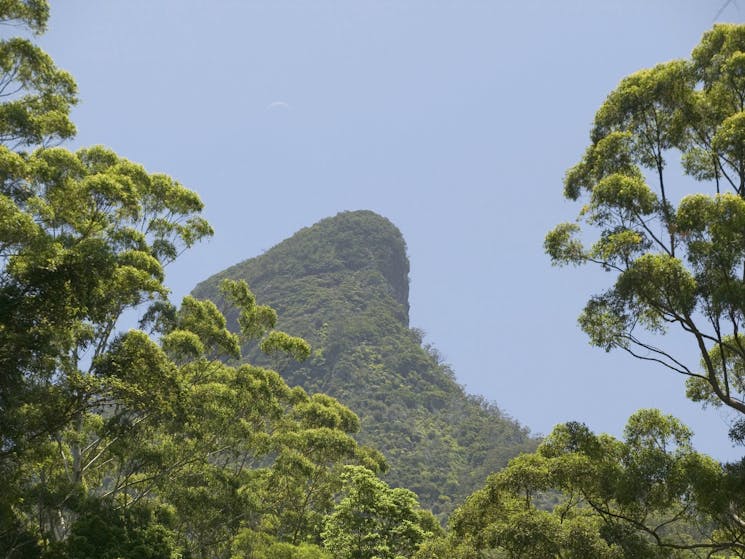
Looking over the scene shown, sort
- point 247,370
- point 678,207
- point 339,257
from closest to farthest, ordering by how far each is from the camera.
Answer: point 678,207
point 247,370
point 339,257

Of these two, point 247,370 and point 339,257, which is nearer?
point 247,370

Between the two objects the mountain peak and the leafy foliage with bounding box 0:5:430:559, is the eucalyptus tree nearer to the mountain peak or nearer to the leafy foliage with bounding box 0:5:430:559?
the leafy foliage with bounding box 0:5:430:559

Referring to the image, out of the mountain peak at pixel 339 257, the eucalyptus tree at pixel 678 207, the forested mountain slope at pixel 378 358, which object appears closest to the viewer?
the eucalyptus tree at pixel 678 207

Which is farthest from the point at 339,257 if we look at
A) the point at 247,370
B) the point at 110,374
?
the point at 110,374

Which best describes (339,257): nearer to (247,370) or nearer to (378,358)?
(378,358)

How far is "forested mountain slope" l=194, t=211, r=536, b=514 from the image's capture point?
81.1 meters

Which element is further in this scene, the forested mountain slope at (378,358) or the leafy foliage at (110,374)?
the forested mountain slope at (378,358)

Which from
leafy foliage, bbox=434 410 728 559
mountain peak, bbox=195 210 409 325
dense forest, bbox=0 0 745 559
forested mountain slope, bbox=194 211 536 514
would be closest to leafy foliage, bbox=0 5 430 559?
dense forest, bbox=0 0 745 559

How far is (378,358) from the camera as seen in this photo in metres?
103

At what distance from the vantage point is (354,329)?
107 metres

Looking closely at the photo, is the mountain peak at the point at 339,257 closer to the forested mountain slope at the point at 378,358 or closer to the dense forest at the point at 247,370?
the forested mountain slope at the point at 378,358

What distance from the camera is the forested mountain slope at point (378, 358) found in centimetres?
8112

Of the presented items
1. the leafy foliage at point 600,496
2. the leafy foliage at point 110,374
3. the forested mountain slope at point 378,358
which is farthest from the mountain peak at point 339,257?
the leafy foliage at point 600,496

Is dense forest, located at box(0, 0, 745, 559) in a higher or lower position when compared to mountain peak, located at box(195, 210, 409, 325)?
lower
